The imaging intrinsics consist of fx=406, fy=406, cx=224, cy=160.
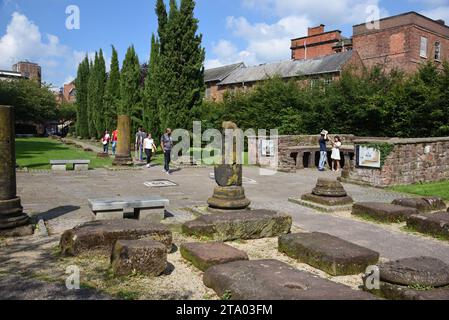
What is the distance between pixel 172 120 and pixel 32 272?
54.3 ft

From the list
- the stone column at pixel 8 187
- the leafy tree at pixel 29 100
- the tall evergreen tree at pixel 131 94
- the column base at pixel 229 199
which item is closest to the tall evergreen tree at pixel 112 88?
the tall evergreen tree at pixel 131 94

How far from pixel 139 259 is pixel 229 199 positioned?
162 inches

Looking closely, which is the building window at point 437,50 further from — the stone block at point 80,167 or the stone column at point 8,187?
the stone column at point 8,187

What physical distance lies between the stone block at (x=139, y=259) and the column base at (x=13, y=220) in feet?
9.24

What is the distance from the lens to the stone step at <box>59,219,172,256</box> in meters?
5.81

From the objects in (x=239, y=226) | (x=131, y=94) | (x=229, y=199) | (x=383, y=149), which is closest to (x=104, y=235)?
(x=239, y=226)

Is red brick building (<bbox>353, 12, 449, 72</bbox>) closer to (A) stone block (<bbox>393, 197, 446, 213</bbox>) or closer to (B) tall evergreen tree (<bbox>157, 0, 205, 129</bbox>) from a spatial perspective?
(B) tall evergreen tree (<bbox>157, 0, 205, 129</bbox>)

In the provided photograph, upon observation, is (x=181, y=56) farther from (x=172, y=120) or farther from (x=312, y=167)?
(x=312, y=167)

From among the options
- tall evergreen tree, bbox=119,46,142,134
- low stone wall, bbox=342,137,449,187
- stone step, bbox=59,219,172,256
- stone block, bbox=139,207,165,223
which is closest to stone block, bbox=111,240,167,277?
stone step, bbox=59,219,172,256

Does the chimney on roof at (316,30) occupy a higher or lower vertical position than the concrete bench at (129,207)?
higher

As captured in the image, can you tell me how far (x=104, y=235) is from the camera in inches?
234

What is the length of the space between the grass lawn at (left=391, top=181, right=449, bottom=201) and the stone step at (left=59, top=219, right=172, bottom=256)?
9298 millimetres

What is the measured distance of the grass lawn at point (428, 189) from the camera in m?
12.3

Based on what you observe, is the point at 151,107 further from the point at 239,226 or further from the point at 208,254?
the point at 208,254
